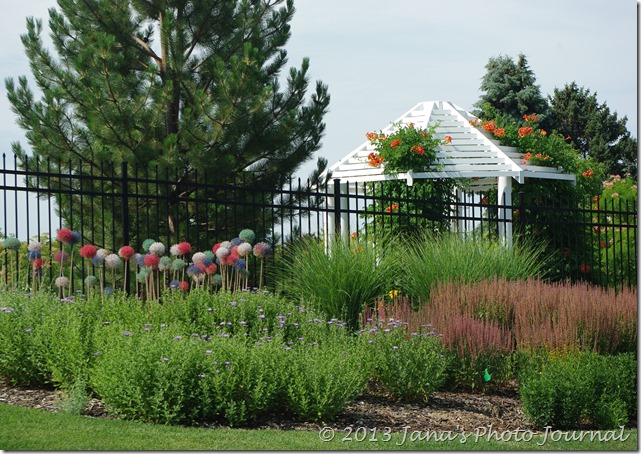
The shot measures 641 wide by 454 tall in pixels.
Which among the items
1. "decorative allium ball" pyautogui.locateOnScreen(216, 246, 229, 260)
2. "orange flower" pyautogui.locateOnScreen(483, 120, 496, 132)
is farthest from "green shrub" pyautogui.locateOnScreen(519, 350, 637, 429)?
"orange flower" pyautogui.locateOnScreen(483, 120, 496, 132)

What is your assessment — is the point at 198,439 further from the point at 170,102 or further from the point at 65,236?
the point at 170,102

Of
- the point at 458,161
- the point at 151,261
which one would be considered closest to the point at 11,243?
the point at 151,261

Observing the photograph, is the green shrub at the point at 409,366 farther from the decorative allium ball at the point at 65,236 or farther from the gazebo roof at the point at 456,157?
the gazebo roof at the point at 456,157

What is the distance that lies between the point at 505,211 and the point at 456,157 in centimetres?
139

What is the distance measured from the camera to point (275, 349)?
5918 mm

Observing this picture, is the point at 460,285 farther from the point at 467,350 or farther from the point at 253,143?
the point at 253,143

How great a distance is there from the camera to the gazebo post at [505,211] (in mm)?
11055

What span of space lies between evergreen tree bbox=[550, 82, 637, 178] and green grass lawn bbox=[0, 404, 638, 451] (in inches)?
997

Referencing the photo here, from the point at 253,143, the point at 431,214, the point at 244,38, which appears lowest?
the point at 431,214

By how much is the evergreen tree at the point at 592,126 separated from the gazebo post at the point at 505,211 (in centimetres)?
1824

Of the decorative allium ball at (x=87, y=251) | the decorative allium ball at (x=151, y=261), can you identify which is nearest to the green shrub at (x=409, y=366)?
the decorative allium ball at (x=151, y=261)

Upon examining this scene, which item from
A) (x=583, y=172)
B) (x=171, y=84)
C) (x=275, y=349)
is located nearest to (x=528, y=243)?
(x=583, y=172)

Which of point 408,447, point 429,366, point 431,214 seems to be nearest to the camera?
point 408,447

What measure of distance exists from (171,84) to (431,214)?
4.35m
